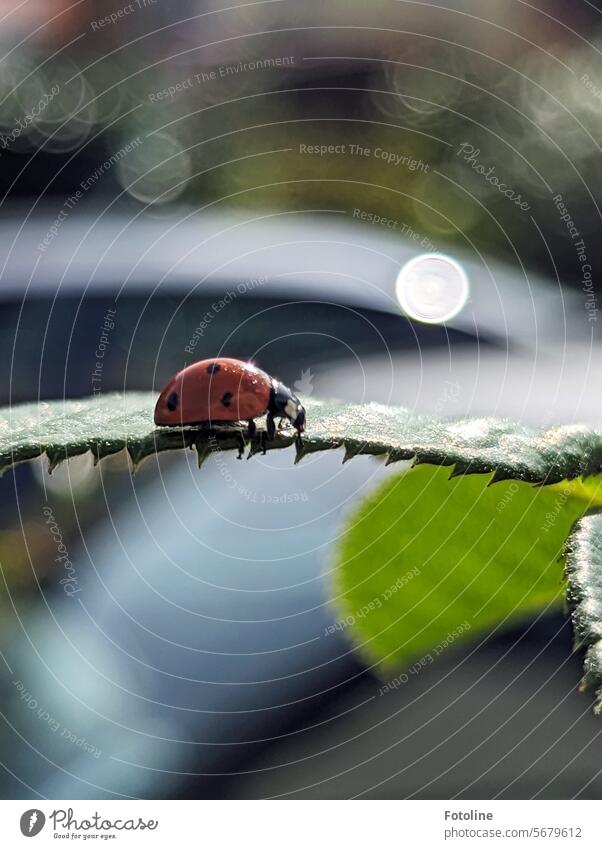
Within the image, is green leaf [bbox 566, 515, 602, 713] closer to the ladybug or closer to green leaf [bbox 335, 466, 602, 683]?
green leaf [bbox 335, 466, 602, 683]

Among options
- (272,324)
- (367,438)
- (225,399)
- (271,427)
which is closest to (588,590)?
(367,438)

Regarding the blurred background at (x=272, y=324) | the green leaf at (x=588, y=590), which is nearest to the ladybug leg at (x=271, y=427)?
the blurred background at (x=272, y=324)

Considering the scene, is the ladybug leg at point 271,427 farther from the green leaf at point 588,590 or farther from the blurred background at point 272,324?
the green leaf at point 588,590

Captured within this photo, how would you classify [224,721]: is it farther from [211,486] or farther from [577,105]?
[577,105]

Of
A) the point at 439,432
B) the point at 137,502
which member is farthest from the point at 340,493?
the point at 137,502

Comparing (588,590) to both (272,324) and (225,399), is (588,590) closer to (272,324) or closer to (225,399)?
(225,399)
